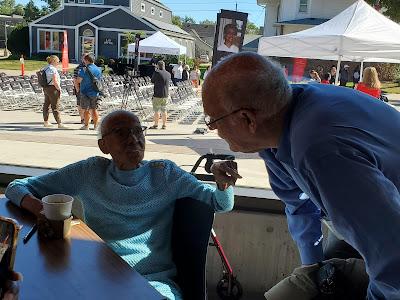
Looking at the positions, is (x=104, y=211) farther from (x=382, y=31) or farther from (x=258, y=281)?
(x=382, y=31)

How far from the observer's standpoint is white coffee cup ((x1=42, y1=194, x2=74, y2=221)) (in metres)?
1.58

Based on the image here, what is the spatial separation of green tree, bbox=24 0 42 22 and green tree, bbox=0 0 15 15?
1.24ft

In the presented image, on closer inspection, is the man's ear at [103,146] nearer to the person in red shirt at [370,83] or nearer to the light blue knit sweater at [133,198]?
the light blue knit sweater at [133,198]

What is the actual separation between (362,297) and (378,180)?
0.56 m

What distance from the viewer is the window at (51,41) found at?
681cm

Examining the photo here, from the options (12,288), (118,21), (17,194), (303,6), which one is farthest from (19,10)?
(303,6)

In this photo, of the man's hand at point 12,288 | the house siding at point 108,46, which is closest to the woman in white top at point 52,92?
the house siding at point 108,46

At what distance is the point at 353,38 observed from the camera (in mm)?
6215

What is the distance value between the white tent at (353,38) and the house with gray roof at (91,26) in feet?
7.02

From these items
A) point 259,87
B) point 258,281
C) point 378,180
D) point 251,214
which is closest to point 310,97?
point 259,87

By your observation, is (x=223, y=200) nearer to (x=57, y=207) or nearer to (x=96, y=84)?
(x=57, y=207)

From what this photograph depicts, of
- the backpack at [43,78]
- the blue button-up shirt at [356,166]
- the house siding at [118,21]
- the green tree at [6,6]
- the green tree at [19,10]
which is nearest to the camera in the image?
the blue button-up shirt at [356,166]

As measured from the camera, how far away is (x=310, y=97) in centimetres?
114

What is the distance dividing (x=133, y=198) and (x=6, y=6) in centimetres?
277
